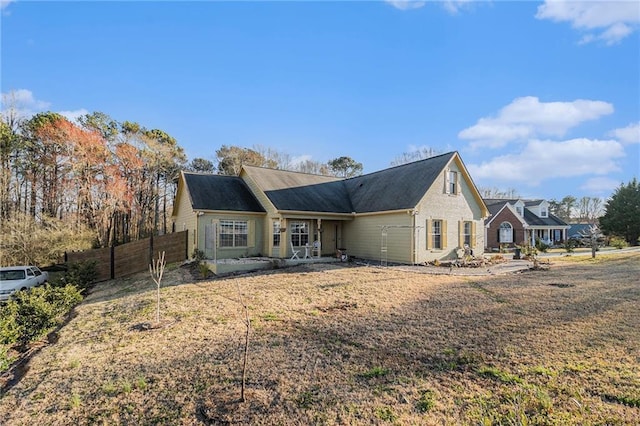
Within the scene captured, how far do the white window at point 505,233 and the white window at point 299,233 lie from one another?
66.5 ft

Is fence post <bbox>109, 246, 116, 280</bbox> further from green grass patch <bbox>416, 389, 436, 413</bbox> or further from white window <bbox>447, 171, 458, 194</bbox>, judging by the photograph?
white window <bbox>447, 171, 458, 194</bbox>

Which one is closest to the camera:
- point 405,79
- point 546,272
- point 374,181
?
point 546,272

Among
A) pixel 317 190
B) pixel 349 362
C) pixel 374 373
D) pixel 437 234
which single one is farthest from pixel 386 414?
pixel 317 190

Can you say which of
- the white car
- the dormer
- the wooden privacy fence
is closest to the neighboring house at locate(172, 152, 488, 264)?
the wooden privacy fence

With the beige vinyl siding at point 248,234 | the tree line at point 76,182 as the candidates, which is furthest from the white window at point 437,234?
the tree line at point 76,182

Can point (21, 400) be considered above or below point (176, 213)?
below

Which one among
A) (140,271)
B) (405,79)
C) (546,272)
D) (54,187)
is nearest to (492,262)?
(546,272)

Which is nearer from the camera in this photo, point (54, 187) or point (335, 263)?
point (335, 263)

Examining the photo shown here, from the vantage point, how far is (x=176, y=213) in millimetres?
22375

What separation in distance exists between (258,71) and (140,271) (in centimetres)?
1262

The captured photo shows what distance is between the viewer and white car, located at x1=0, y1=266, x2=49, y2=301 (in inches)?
508

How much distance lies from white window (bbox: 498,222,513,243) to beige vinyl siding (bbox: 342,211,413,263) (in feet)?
56.5

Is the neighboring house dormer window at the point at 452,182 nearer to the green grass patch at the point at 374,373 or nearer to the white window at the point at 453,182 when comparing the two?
the white window at the point at 453,182

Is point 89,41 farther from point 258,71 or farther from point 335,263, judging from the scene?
point 335,263
